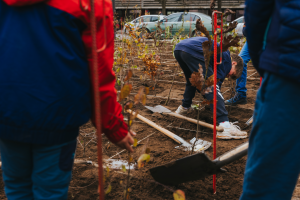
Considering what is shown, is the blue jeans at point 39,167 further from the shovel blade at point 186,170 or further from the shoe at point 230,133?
the shoe at point 230,133

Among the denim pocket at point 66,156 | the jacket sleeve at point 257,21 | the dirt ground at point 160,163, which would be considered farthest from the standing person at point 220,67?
the denim pocket at point 66,156

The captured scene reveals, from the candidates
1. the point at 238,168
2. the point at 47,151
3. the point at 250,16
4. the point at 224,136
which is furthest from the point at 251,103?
the point at 47,151

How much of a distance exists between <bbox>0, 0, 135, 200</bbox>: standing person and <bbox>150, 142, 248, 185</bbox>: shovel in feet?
Result: 2.63

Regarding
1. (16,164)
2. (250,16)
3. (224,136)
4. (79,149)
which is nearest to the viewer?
(250,16)

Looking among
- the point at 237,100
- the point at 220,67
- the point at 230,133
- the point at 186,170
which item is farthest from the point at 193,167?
the point at 237,100

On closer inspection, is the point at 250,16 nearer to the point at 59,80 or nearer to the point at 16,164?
the point at 59,80

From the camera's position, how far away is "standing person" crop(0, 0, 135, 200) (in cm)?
93

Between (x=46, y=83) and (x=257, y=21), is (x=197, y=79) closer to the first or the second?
(x=257, y=21)

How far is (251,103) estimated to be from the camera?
13.5 ft

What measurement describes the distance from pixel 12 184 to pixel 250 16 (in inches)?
48.3

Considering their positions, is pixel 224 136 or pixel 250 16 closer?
pixel 250 16

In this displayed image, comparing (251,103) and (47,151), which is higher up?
(47,151)

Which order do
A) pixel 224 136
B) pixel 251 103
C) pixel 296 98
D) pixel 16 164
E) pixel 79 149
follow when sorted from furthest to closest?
1. pixel 251 103
2. pixel 224 136
3. pixel 79 149
4. pixel 16 164
5. pixel 296 98

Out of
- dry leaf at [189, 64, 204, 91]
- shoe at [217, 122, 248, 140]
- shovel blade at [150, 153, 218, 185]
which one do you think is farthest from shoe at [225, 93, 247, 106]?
shovel blade at [150, 153, 218, 185]
